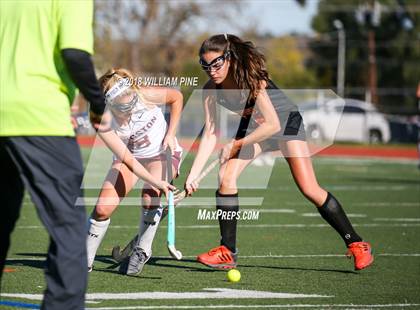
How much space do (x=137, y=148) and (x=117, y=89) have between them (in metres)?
0.67

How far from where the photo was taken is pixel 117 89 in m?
7.64

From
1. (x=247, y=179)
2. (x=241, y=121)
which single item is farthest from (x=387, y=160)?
(x=241, y=121)

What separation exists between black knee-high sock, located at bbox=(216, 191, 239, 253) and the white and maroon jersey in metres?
0.58

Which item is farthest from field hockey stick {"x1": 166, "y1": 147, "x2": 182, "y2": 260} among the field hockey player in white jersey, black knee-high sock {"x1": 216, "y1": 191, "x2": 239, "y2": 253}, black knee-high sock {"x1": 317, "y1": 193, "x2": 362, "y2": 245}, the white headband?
black knee-high sock {"x1": 317, "y1": 193, "x2": 362, "y2": 245}

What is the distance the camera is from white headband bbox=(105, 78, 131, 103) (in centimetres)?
764

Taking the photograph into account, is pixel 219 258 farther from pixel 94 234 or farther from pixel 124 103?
pixel 124 103

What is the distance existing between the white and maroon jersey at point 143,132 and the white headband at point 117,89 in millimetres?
317

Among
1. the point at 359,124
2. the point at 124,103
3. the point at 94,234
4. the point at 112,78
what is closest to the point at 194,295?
the point at 94,234

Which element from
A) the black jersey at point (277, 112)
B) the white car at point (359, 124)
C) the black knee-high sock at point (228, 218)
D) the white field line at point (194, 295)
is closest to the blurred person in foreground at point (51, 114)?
the white field line at point (194, 295)

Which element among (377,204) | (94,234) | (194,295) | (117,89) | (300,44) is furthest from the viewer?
(300,44)

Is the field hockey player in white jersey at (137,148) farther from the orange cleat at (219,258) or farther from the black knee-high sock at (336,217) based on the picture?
the black knee-high sock at (336,217)

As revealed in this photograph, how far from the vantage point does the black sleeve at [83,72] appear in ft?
15.9

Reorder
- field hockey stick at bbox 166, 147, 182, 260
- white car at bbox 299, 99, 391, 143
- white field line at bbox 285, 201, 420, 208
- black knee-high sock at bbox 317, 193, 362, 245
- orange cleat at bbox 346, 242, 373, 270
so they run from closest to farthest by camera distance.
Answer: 1. field hockey stick at bbox 166, 147, 182, 260
2. orange cleat at bbox 346, 242, 373, 270
3. black knee-high sock at bbox 317, 193, 362, 245
4. white field line at bbox 285, 201, 420, 208
5. white car at bbox 299, 99, 391, 143

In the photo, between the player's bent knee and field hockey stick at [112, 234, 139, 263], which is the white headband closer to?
the player's bent knee
